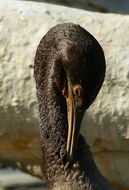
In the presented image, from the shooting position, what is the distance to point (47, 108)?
223 inches

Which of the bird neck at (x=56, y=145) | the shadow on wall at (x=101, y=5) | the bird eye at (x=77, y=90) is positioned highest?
the bird eye at (x=77, y=90)

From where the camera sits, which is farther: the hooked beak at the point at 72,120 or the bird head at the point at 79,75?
→ the hooked beak at the point at 72,120

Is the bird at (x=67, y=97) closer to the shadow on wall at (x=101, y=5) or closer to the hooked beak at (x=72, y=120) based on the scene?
the hooked beak at (x=72, y=120)

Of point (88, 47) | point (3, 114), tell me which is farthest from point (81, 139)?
point (3, 114)

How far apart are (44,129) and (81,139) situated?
21 cm


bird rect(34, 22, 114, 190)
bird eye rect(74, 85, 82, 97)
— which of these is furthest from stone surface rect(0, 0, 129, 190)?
bird eye rect(74, 85, 82, 97)

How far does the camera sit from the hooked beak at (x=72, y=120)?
536cm

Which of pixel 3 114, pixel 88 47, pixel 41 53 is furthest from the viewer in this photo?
pixel 3 114

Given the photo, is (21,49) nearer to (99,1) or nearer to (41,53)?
(41,53)

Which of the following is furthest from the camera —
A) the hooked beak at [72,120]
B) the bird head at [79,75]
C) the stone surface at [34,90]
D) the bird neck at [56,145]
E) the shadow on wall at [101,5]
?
the shadow on wall at [101,5]

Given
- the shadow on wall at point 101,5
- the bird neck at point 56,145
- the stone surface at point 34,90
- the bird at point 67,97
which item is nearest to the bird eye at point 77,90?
the bird at point 67,97

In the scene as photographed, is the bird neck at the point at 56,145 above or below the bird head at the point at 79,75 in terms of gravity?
below

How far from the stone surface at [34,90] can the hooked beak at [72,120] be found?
1.81 meters

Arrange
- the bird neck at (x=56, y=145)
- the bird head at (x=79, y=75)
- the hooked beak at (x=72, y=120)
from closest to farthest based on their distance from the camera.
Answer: the bird head at (x=79, y=75) < the hooked beak at (x=72, y=120) < the bird neck at (x=56, y=145)
